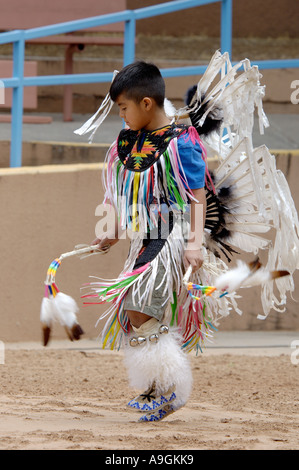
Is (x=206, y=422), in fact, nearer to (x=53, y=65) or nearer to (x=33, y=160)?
(x=33, y=160)

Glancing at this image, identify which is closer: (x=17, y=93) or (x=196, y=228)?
(x=196, y=228)

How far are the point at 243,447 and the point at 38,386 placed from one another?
1.73 m

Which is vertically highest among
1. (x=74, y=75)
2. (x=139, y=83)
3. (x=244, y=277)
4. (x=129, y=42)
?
(x=129, y=42)

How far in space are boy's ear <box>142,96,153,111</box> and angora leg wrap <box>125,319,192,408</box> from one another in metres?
0.97

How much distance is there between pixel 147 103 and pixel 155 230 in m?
0.58

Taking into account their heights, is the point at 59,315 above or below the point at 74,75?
below

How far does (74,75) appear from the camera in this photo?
22.6 ft

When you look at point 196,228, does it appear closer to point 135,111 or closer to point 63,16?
point 135,111

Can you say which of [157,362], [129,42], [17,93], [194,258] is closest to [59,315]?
[157,362]

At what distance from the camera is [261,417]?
462 centimetres

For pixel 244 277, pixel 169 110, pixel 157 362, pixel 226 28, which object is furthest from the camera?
pixel 226 28

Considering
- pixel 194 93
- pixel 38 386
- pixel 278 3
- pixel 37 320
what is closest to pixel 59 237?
pixel 37 320

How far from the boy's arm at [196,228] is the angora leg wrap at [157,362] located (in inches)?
13.6

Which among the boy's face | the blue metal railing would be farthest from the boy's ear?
the blue metal railing
